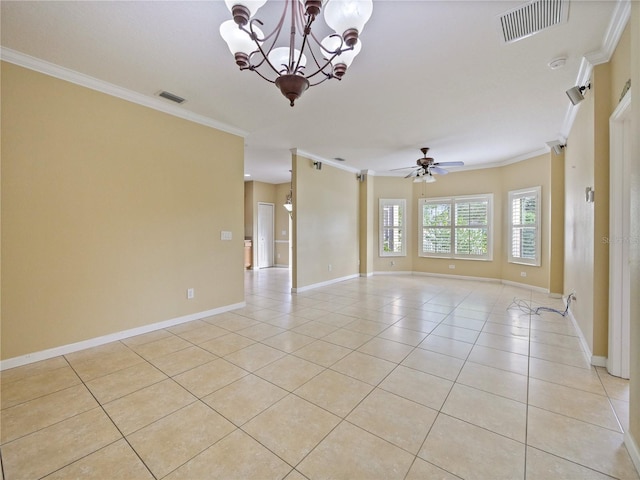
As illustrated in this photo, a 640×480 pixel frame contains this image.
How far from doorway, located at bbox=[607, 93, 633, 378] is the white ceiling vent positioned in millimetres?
878

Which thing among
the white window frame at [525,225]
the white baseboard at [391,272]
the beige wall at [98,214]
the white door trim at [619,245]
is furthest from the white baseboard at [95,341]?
the white window frame at [525,225]

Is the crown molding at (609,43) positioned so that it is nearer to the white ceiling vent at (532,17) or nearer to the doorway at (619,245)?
the white ceiling vent at (532,17)

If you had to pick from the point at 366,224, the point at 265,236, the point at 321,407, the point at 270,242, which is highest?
the point at 366,224

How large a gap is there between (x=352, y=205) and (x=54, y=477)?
255 inches

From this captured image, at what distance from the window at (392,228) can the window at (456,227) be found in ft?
1.60

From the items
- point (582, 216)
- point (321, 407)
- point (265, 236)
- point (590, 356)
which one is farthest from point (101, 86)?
point (265, 236)

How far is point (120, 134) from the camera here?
318cm

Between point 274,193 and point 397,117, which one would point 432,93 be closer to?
point 397,117

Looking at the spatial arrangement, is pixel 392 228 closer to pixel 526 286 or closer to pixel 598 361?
pixel 526 286

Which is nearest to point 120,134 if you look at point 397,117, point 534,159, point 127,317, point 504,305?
point 127,317

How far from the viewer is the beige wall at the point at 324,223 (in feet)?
18.4

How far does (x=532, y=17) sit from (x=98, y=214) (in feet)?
13.9

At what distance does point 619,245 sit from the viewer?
233cm

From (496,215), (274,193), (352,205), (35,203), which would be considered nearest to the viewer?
(35,203)
